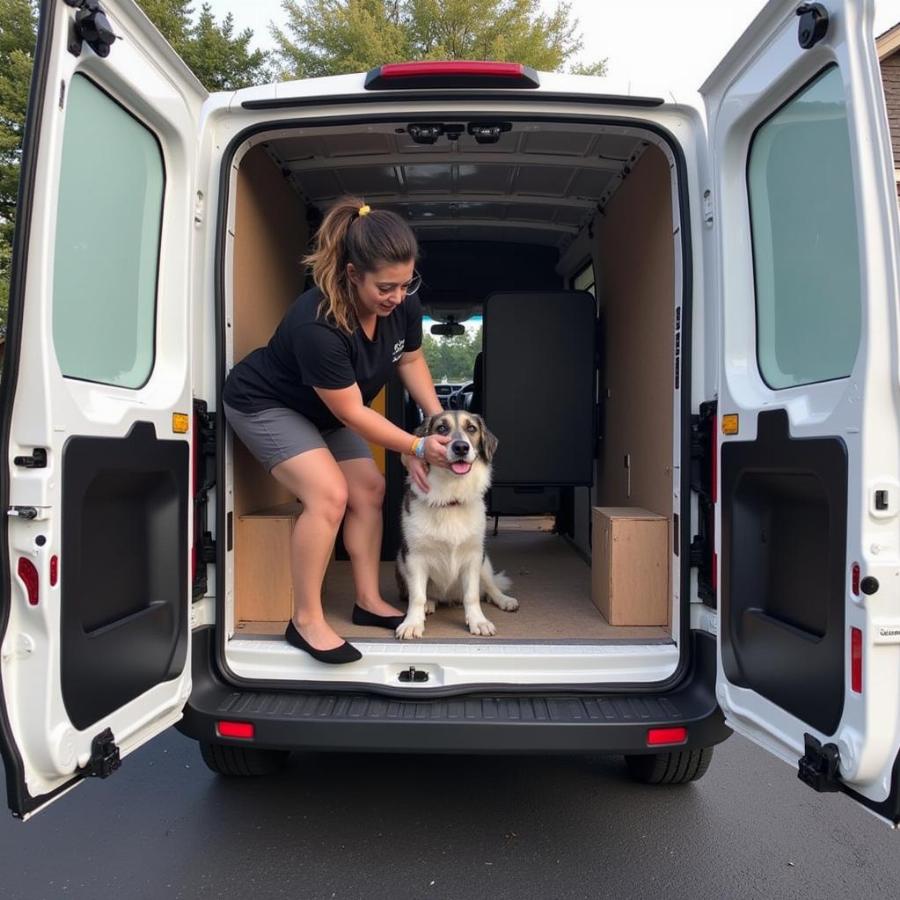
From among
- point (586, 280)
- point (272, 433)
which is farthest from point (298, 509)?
point (586, 280)

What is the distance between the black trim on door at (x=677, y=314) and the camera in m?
2.46

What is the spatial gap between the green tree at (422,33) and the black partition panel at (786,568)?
18515mm

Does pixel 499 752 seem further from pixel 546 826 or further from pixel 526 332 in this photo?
pixel 526 332

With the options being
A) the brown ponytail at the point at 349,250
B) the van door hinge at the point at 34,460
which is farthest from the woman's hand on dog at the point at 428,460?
the van door hinge at the point at 34,460

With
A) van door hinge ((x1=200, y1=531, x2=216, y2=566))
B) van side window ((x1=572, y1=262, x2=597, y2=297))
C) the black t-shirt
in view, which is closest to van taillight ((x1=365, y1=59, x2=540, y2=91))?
the black t-shirt

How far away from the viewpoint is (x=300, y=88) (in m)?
2.51

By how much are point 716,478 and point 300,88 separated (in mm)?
1987

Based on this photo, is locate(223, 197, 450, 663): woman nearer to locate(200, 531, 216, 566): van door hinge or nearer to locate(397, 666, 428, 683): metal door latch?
locate(397, 666, 428, 683): metal door latch

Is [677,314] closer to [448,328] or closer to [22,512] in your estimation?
[22,512]

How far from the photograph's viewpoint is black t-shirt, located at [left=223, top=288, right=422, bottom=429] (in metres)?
2.57

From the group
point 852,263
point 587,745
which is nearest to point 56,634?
point 587,745

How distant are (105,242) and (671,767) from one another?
9.47ft

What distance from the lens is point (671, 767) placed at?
2965mm

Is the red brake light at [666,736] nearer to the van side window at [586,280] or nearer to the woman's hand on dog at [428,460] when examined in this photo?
the woman's hand on dog at [428,460]
